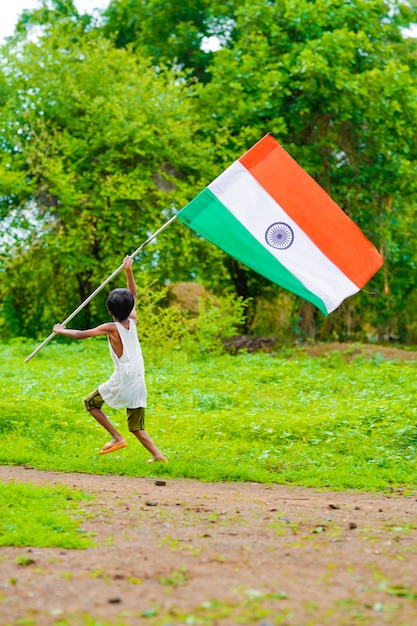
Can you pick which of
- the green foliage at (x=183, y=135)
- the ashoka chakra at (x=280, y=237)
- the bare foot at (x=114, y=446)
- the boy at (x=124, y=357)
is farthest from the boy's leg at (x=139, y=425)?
the green foliage at (x=183, y=135)

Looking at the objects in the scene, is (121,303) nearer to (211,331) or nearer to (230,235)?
(230,235)

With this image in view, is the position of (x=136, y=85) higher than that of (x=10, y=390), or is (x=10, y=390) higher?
(x=136, y=85)

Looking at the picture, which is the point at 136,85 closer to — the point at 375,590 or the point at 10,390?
the point at 10,390

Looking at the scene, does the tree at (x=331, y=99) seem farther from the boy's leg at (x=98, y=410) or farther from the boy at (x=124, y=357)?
the boy's leg at (x=98, y=410)

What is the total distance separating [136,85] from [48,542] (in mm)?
16228

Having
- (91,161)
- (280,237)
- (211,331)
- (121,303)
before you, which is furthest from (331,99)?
(121,303)

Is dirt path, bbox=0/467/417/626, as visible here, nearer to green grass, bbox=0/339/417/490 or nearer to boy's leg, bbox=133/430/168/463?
boy's leg, bbox=133/430/168/463

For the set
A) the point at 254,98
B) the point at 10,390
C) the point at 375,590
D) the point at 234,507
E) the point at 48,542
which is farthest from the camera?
the point at 254,98

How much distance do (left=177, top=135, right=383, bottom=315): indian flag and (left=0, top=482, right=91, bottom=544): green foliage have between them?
3.06 meters

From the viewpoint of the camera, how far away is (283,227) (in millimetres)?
8805

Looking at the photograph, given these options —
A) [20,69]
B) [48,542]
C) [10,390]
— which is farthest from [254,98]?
[48,542]

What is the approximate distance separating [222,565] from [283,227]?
15.0ft

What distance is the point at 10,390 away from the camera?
11.8 m

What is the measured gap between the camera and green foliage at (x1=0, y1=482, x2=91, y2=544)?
5355 millimetres
